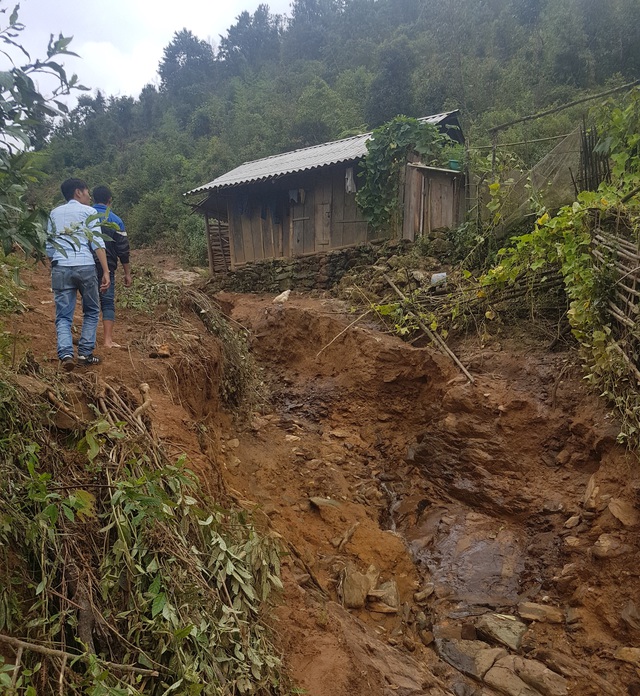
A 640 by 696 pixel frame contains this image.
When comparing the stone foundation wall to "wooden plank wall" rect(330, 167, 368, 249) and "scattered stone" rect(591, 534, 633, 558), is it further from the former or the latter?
"scattered stone" rect(591, 534, 633, 558)

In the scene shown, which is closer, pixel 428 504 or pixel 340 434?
pixel 428 504

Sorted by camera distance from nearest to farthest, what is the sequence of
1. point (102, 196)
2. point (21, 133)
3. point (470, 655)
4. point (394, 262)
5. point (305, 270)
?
point (21, 133)
point (470, 655)
point (102, 196)
point (394, 262)
point (305, 270)

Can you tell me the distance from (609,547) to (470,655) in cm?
128

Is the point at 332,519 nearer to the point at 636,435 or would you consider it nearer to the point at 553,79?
the point at 636,435

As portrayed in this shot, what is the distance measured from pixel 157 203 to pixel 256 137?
6300 millimetres

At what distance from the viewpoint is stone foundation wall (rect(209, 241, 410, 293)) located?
10.0 metres

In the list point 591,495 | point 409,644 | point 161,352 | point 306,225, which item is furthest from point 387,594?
point 306,225

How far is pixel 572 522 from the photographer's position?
14.4 ft

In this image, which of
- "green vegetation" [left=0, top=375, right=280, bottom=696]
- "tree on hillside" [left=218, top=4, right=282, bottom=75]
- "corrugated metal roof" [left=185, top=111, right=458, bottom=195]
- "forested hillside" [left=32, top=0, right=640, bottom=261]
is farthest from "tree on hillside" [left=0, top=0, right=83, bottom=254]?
"tree on hillside" [left=218, top=4, right=282, bottom=75]

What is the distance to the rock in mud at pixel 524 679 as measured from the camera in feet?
11.1

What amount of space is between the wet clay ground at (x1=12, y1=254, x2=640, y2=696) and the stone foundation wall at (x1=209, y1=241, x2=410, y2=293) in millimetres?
3243

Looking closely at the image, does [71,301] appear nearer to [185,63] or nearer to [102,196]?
[102,196]

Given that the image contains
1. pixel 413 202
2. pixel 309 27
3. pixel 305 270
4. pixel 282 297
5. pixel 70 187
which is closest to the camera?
pixel 70 187

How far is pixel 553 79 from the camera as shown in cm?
1917
